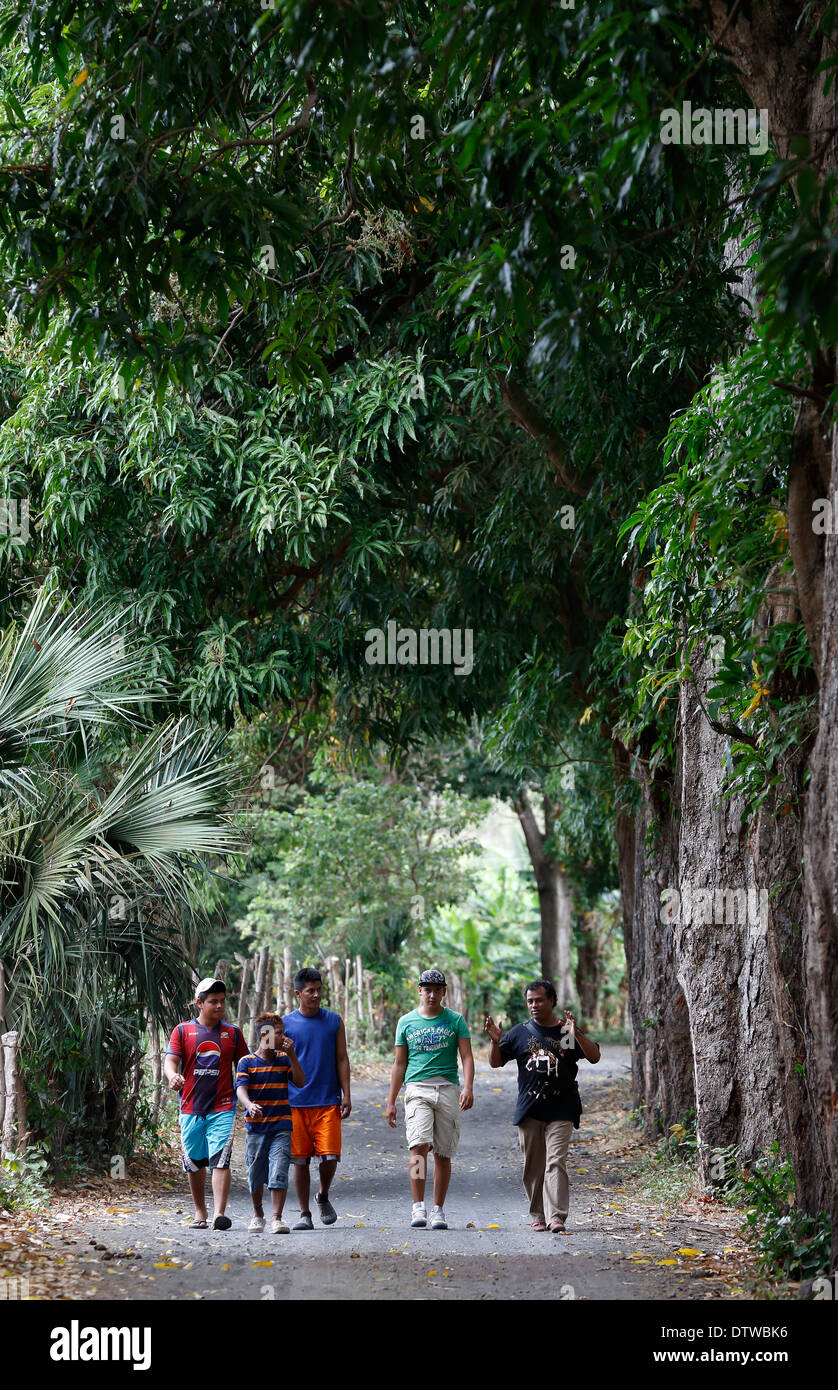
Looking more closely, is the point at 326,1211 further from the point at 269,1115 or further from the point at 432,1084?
the point at 432,1084

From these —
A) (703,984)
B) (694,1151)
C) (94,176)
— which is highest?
(94,176)

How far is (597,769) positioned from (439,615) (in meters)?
3.24

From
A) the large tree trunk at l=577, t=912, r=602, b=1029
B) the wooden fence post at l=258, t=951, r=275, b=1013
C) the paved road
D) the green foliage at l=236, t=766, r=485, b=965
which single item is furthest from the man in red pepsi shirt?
the large tree trunk at l=577, t=912, r=602, b=1029

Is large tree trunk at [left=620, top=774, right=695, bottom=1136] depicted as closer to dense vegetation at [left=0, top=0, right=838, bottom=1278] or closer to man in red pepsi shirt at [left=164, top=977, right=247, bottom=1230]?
dense vegetation at [left=0, top=0, right=838, bottom=1278]

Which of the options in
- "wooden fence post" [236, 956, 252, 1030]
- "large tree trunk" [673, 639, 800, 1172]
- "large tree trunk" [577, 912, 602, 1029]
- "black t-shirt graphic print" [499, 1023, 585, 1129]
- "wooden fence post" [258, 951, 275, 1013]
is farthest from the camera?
"large tree trunk" [577, 912, 602, 1029]

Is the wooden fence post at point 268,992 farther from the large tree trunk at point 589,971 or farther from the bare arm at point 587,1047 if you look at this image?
the large tree trunk at point 589,971

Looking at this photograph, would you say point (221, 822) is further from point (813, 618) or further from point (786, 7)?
point (786, 7)

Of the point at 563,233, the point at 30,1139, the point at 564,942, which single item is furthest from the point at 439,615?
the point at 564,942

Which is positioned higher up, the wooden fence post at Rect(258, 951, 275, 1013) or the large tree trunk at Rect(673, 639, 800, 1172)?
the large tree trunk at Rect(673, 639, 800, 1172)

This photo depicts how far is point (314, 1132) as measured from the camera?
891 centimetres

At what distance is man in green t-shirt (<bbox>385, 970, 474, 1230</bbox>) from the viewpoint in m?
8.62

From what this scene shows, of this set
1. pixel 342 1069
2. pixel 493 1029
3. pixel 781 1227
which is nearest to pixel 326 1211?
pixel 342 1069

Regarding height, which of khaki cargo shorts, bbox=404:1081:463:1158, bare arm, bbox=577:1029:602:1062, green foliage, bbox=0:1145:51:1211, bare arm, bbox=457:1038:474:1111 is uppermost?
bare arm, bbox=577:1029:602:1062
